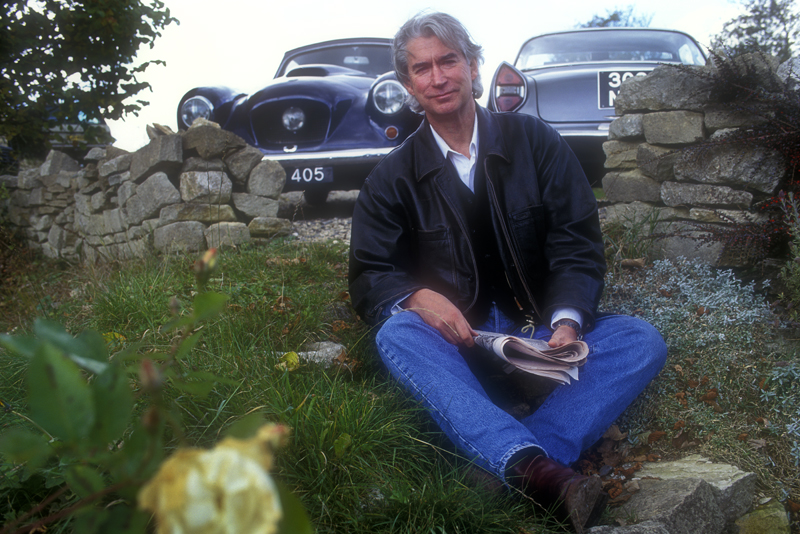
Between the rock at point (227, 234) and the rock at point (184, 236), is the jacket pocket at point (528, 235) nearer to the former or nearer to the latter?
the rock at point (227, 234)

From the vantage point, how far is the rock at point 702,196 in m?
2.75

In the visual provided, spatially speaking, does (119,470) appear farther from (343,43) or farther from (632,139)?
(343,43)

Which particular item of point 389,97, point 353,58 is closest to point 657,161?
point 389,97

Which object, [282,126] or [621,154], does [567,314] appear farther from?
[282,126]

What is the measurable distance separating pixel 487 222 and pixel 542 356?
2.22 ft

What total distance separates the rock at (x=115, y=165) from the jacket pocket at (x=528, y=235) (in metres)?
3.61

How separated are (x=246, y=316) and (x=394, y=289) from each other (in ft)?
2.17

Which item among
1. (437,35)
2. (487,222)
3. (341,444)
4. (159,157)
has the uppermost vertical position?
(437,35)

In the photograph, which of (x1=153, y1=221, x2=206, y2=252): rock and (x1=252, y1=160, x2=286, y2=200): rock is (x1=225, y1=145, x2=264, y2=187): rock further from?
(x1=153, y1=221, x2=206, y2=252): rock

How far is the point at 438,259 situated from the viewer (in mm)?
2148

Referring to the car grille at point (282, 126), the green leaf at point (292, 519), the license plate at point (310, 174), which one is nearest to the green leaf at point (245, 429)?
the green leaf at point (292, 519)

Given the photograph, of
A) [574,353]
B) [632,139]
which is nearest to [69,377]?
[574,353]

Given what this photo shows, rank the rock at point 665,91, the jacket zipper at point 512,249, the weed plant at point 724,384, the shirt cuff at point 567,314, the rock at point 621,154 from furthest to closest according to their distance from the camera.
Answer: the rock at point 621,154, the rock at point 665,91, the jacket zipper at point 512,249, the shirt cuff at point 567,314, the weed plant at point 724,384

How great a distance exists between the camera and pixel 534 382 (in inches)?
85.4
